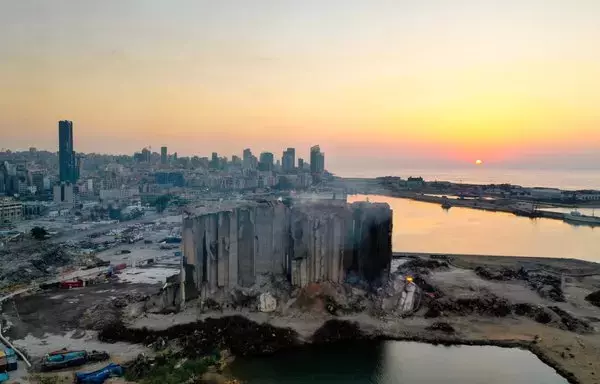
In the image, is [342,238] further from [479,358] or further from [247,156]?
[247,156]

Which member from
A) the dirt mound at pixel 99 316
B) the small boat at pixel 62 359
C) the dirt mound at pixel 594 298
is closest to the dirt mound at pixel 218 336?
the dirt mound at pixel 99 316

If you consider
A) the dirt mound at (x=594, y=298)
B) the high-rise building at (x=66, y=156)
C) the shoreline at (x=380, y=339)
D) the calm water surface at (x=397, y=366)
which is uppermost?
the high-rise building at (x=66, y=156)

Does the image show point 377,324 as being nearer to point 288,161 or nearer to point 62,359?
point 62,359

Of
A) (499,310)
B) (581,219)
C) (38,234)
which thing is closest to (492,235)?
(581,219)

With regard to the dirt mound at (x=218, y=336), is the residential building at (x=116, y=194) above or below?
above

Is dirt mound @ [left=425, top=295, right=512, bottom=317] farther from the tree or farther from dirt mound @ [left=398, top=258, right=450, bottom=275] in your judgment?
the tree

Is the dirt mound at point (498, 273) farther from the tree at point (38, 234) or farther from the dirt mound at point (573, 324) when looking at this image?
the tree at point (38, 234)
